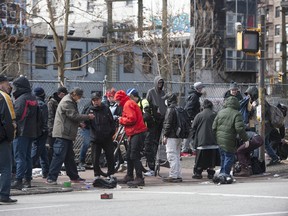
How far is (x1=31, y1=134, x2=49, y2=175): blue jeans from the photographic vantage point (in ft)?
56.0

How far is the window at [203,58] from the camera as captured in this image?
65.4 meters

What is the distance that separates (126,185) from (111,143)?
2.94 ft

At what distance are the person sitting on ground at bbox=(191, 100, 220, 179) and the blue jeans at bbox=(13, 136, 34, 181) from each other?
404cm

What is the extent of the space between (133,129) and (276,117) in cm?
551

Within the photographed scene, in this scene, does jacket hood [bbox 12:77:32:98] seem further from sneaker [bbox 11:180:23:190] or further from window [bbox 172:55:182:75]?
window [bbox 172:55:182:75]

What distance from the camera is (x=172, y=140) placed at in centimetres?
1708

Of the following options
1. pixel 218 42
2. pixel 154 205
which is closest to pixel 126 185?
A: pixel 154 205

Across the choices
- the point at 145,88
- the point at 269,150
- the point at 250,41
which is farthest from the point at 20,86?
the point at 145,88

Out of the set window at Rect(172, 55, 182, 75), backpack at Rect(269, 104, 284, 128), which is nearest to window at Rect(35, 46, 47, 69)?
window at Rect(172, 55, 182, 75)

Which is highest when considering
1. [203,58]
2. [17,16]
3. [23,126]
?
[17,16]

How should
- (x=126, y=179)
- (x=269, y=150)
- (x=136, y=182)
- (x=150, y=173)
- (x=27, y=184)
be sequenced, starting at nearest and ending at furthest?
1. (x=27, y=184)
2. (x=136, y=182)
3. (x=126, y=179)
4. (x=150, y=173)
5. (x=269, y=150)

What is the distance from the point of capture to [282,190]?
14.7 m

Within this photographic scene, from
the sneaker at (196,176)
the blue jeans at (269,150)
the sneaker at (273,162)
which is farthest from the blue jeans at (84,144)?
the sneaker at (273,162)

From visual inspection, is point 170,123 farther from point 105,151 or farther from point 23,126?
point 23,126
